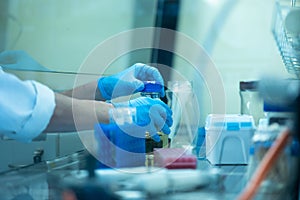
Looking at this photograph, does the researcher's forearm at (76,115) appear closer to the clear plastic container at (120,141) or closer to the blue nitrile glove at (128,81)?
the clear plastic container at (120,141)

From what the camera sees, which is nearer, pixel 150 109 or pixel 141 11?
pixel 150 109

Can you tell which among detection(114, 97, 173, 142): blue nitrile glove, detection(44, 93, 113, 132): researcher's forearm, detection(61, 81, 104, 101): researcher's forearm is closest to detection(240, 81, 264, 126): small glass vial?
detection(114, 97, 173, 142): blue nitrile glove

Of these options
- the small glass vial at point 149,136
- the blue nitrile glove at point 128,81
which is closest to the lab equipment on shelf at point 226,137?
the small glass vial at point 149,136

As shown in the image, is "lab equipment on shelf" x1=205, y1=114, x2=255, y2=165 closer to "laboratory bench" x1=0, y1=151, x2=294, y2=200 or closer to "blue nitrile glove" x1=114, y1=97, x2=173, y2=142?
"laboratory bench" x1=0, y1=151, x2=294, y2=200

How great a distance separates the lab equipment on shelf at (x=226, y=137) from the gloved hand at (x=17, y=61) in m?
0.93

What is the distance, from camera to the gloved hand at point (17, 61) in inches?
66.6

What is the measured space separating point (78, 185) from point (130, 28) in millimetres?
1959

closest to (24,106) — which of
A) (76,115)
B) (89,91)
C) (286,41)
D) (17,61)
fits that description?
(76,115)

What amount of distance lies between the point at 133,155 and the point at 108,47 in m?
1.08

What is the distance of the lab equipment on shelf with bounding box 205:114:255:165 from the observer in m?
0.98

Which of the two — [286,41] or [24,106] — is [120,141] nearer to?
[24,106]

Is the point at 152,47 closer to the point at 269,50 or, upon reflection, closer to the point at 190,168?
the point at 269,50

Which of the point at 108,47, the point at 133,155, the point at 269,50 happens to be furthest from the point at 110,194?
the point at 108,47

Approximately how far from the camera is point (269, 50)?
160 centimetres
